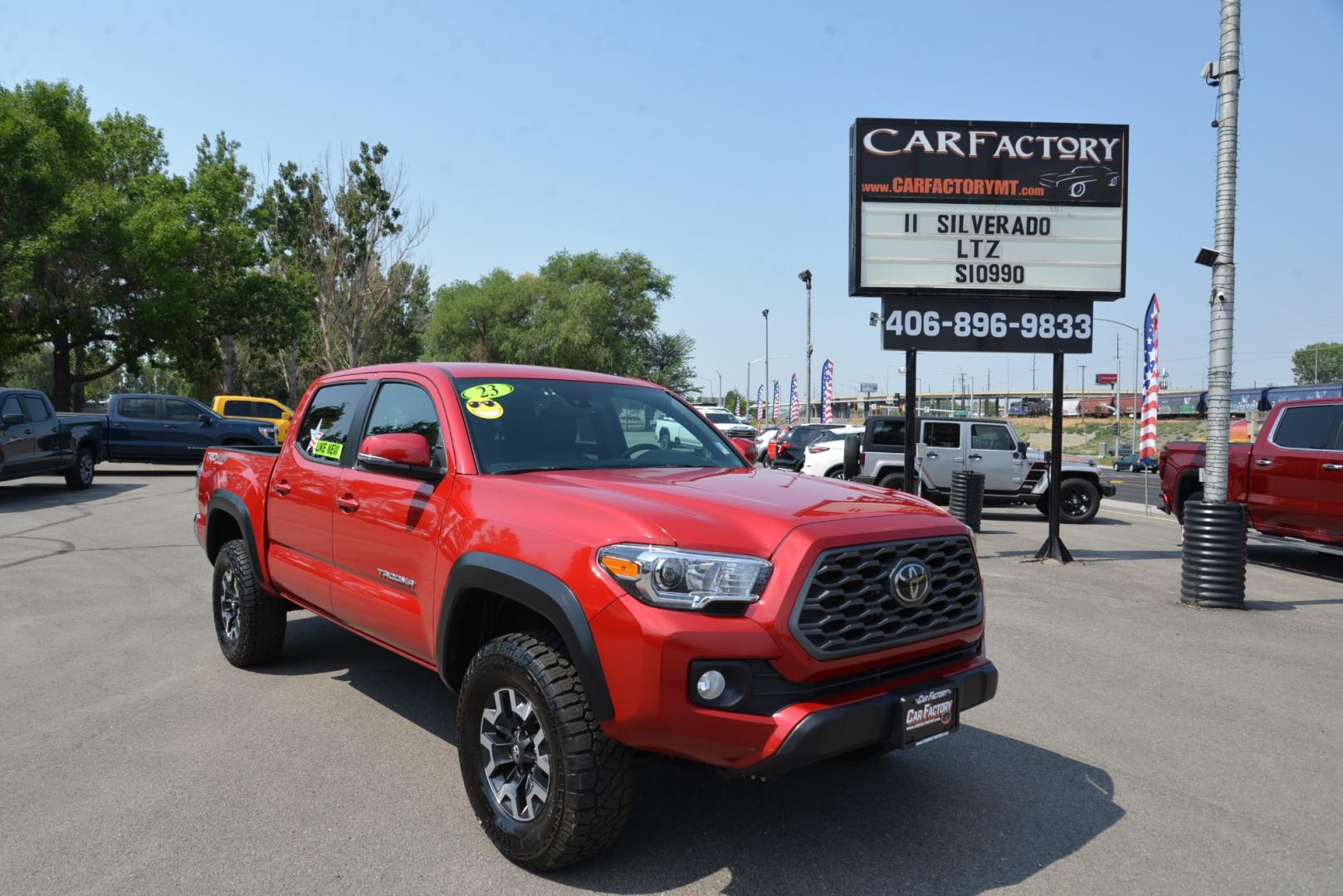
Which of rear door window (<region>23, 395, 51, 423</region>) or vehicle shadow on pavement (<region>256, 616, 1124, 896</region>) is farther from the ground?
rear door window (<region>23, 395, 51, 423</region>)

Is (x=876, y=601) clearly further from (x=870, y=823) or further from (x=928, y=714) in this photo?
(x=870, y=823)

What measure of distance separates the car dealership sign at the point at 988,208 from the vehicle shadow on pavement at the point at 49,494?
42.7 feet

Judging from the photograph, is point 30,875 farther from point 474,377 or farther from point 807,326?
point 807,326

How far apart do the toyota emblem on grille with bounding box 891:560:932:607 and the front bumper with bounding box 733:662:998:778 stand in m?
0.32

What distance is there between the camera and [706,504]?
3.34m

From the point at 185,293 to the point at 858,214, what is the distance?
26490 millimetres

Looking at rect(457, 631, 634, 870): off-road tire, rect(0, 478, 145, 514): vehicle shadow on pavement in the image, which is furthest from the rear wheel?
rect(0, 478, 145, 514): vehicle shadow on pavement

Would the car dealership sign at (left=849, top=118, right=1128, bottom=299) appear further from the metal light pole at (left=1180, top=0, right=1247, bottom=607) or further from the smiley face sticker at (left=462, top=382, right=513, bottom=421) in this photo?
the smiley face sticker at (left=462, top=382, right=513, bottom=421)

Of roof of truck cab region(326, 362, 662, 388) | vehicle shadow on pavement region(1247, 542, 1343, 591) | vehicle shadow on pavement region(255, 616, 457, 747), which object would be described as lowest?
vehicle shadow on pavement region(1247, 542, 1343, 591)

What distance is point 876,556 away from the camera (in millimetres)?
3281

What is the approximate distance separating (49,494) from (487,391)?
52.1 feet

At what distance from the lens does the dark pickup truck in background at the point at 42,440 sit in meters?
14.5

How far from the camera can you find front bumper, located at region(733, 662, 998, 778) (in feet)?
9.52

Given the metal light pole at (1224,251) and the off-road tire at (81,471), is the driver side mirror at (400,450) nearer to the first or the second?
the metal light pole at (1224,251)
